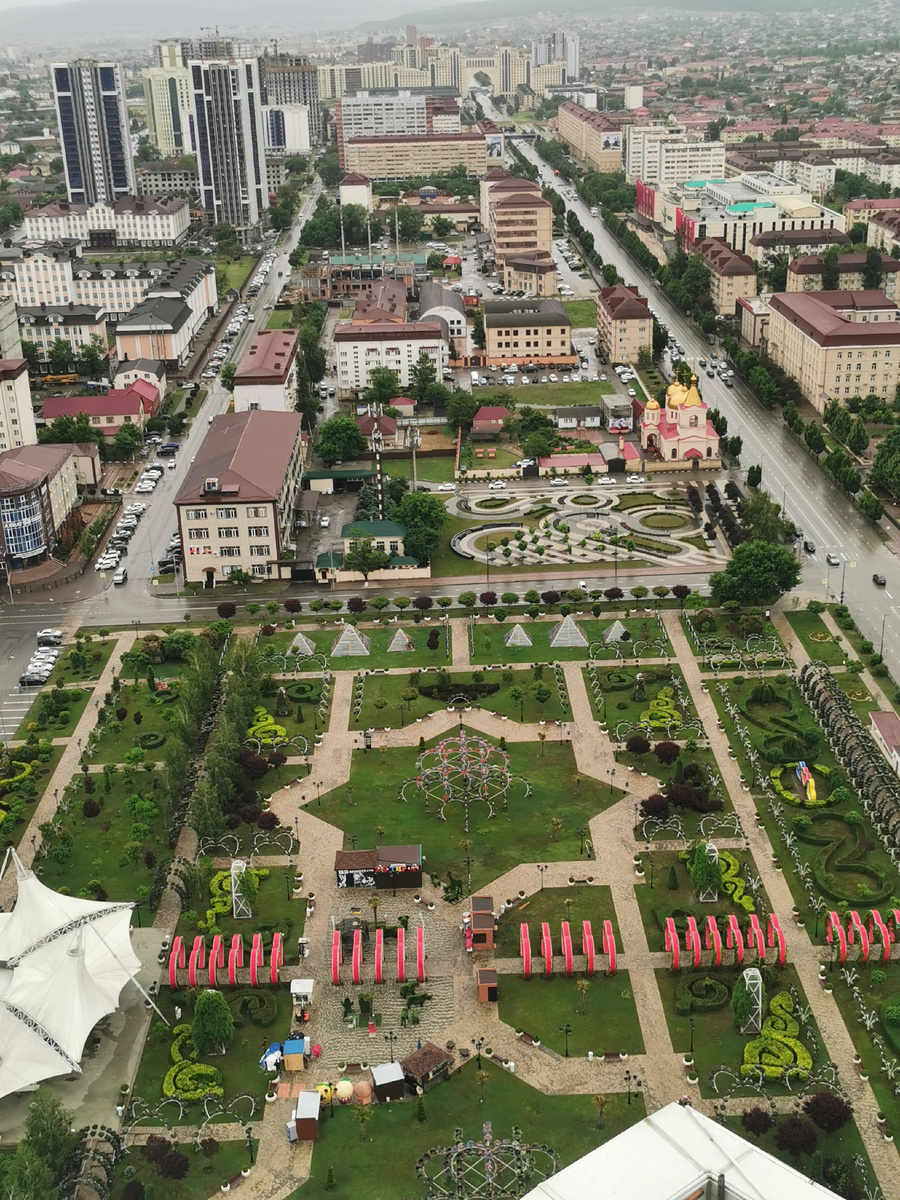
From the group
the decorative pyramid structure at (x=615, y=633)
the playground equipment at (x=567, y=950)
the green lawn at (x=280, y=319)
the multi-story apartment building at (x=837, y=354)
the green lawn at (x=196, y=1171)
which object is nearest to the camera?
the green lawn at (x=196, y=1171)

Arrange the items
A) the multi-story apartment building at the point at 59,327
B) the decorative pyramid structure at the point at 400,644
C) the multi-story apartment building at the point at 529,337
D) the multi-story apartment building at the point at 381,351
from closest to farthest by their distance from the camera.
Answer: the decorative pyramid structure at the point at 400,644 → the multi-story apartment building at the point at 381,351 → the multi-story apartment building at the point at 529,337 → the multi-story apartment building at the point at 59,327

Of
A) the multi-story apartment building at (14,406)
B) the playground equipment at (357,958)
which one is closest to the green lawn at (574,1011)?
the playground equipment at (357,958)

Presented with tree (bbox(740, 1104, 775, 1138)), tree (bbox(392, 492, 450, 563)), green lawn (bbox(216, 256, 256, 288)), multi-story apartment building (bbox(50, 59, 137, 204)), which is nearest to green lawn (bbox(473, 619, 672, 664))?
tree (bbox(392, 492, 450, 563))

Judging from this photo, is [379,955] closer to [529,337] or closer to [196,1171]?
[196,1171]

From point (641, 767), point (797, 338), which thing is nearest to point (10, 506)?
point (641, 767)

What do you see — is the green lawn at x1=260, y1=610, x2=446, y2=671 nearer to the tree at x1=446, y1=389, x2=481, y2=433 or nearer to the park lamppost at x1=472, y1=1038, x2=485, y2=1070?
the park lamppost at x1=472, y1=1038, x2=485, y2=1070

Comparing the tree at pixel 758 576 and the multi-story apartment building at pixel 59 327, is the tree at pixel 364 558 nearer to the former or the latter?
the tree at pixel 758 576

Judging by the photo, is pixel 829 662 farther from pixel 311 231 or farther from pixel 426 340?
pixel 311 231
